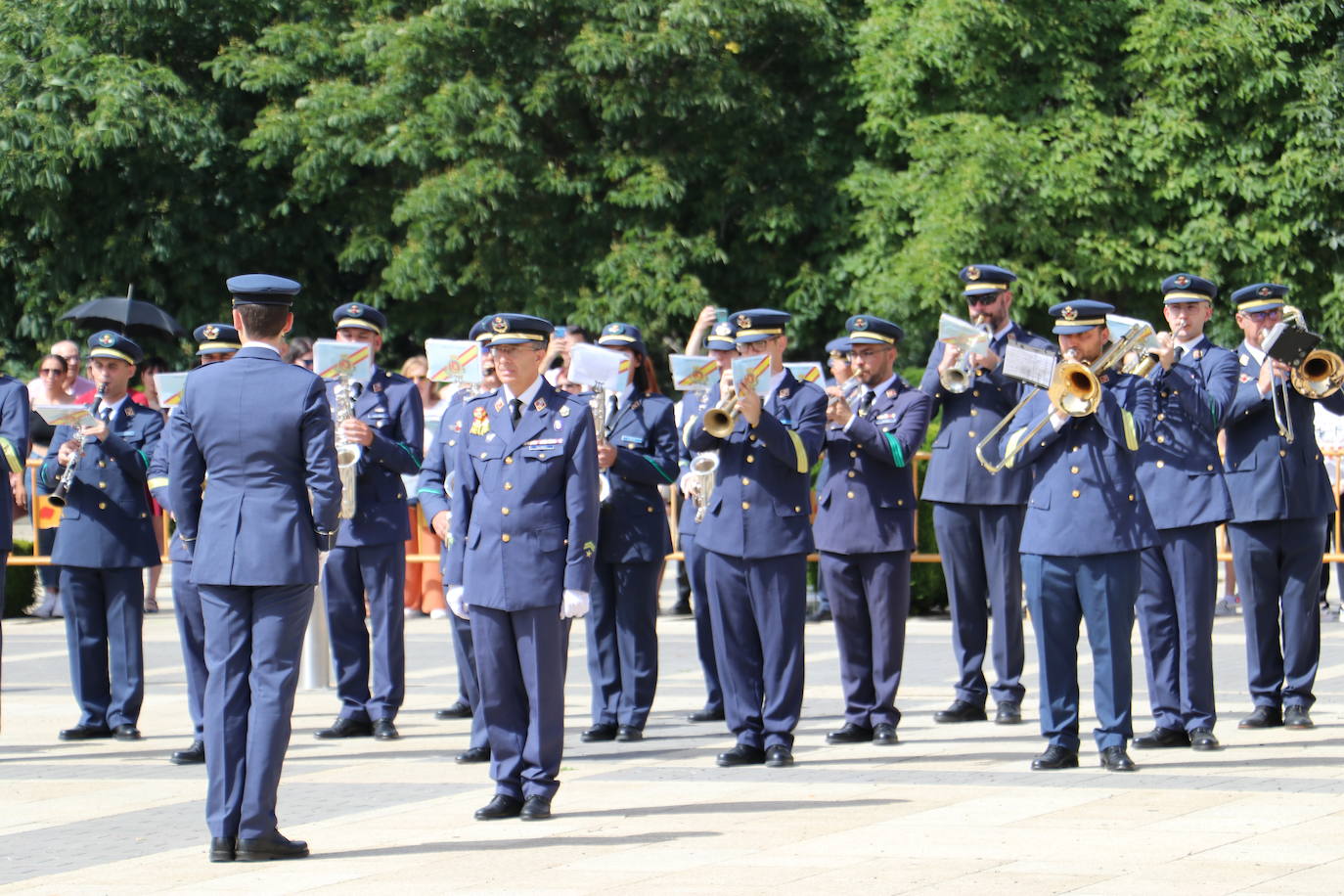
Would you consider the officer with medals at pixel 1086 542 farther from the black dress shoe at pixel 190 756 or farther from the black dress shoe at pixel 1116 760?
the black dress shoe at pixel 190 756

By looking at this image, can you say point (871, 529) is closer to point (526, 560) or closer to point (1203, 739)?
point (1203, 739)

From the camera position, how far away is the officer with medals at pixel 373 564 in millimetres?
11094

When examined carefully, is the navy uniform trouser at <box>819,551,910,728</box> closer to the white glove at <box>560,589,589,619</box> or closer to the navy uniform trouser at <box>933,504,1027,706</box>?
the navy uniform trouser at <box>933,504,1027,706</box>

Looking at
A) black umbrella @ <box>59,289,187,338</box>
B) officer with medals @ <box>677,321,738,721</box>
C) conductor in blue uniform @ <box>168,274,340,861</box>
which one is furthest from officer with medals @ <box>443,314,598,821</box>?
black umbrella @ <box>59,289,187,338</box>

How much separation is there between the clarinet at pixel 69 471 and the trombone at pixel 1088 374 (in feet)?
15.3

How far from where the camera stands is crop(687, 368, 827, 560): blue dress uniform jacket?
32.0 feet

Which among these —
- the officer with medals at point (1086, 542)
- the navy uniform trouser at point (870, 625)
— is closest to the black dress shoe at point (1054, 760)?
the officer with medals at point (1086, 542)

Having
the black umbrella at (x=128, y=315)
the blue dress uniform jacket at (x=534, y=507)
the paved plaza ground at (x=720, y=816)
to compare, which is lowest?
the paved plaza ground at (x=720, y=816)

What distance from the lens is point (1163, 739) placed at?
9.94 meters

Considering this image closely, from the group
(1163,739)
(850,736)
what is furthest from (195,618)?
(1163,739)

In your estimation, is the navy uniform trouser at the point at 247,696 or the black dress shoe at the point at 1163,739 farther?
the black dress shoe at the point at 1163,739

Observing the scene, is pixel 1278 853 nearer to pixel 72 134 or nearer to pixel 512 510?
pixel 512 510

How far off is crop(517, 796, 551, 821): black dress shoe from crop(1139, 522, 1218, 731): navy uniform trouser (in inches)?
126

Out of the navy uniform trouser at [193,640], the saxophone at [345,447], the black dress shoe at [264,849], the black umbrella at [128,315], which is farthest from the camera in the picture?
the black umbrella at [128,315]
